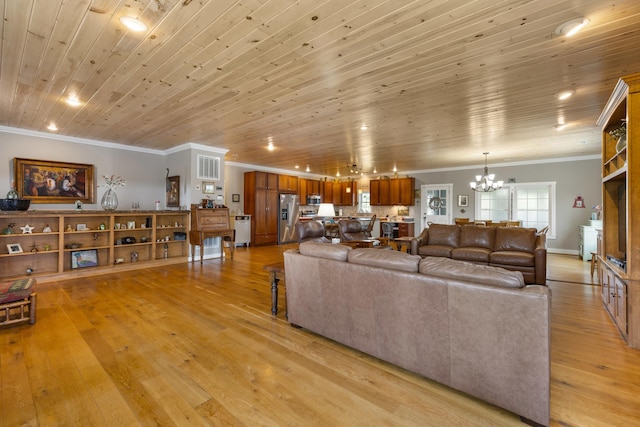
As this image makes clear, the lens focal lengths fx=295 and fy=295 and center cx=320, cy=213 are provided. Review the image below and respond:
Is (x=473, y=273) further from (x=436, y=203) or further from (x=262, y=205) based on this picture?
(x=436, y=203)

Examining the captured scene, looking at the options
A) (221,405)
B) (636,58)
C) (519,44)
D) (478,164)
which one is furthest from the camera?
(478,164)

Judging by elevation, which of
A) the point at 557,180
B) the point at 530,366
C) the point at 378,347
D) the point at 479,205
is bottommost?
the point at 378,347

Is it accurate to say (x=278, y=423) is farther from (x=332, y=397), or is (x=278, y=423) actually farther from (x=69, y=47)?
(x=69, y=47)

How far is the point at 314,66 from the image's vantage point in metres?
2.80

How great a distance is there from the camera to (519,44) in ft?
7.90

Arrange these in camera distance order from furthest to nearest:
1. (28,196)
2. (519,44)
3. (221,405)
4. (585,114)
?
(28,196)
(585,114)
(519,44)
(221,405)

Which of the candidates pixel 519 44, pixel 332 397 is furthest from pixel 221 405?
pixel 519 44

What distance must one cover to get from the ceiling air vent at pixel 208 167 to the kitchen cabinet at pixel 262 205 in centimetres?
198

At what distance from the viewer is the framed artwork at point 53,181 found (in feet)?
16.8

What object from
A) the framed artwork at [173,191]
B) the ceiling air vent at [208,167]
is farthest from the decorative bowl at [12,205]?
the ceiling air vent at [208,167]

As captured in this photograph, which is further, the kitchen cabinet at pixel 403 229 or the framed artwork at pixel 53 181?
the kitchen cabinet at pixel 403 229

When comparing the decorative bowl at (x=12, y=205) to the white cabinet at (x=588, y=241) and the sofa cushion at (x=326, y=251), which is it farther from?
the white cabinet at (x=588, y=241)

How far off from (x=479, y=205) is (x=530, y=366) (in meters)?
8.04

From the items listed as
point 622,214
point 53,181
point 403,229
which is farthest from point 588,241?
point 53,181
